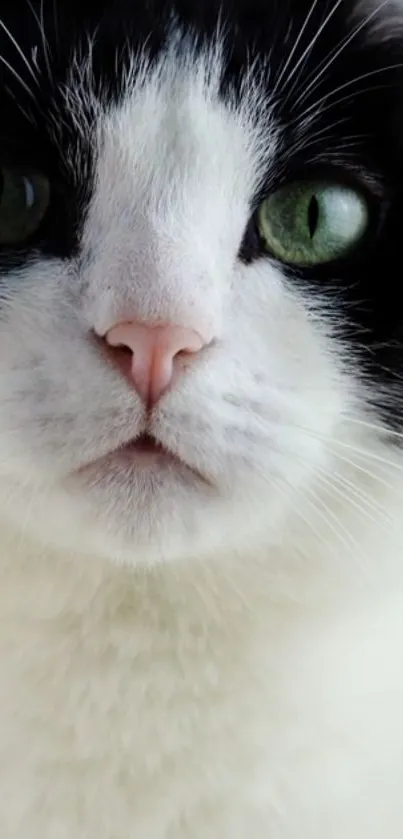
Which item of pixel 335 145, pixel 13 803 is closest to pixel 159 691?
pixel 13 803

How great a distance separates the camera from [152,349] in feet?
1.99

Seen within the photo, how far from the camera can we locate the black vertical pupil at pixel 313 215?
2.29ft

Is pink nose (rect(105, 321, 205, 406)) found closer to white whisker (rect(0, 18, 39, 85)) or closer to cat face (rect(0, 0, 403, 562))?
cat face (rect(0, 0, 403, 562))

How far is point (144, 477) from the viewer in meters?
0.65

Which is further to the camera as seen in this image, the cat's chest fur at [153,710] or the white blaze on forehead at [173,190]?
the cat's chest fur at [153,710]

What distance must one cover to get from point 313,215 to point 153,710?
0.39 metres

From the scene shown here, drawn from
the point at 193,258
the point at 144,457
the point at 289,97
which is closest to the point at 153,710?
the point at 144,457

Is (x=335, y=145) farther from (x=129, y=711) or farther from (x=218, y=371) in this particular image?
(x=129, y=711)

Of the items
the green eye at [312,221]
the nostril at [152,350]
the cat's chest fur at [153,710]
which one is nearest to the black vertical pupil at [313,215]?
the green eye at [312,221]

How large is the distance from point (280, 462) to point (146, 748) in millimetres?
279

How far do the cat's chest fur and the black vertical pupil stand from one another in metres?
0.27

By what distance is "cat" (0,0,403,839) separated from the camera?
63cm

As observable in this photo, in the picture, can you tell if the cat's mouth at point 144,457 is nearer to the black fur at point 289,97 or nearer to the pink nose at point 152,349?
the pink nose at point 152,349

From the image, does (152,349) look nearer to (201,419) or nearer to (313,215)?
(201,419)
